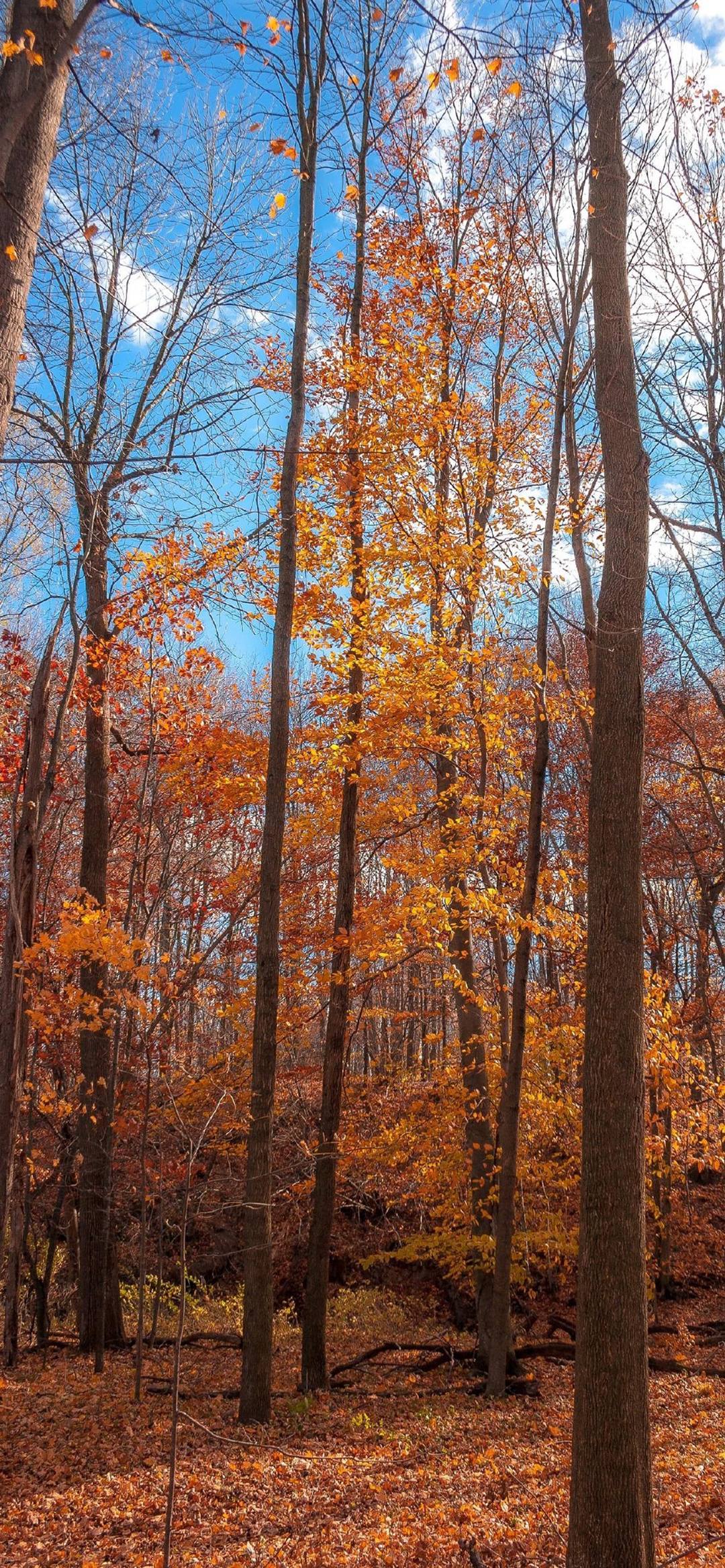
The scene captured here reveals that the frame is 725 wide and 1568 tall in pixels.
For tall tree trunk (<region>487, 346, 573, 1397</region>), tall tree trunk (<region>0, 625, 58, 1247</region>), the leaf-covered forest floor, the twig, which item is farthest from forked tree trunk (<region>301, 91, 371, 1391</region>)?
the twig

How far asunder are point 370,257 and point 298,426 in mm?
3813

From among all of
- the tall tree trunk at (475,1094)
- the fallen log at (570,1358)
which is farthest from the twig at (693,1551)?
the fallen log at (570,1358)

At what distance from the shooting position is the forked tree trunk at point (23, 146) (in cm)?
302

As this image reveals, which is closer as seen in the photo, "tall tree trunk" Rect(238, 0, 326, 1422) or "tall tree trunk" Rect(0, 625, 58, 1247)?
"tall tree trunk" Rect(0, 625, 58, 1247)

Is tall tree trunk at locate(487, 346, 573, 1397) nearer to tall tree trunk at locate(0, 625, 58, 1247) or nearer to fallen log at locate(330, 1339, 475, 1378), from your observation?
fallen log at locate(330, 1339, 475, 1378)

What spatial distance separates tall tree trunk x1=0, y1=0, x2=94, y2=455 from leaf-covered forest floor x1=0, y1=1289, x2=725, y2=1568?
12.8ft

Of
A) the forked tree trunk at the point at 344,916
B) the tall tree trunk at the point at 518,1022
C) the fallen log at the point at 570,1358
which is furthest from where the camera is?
the fallen log at the point at 570,1358

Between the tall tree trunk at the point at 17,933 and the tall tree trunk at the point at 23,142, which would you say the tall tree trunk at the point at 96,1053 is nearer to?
the tall tree trunk at the point at 17,933

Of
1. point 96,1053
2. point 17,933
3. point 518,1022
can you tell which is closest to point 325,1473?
point 518,1022

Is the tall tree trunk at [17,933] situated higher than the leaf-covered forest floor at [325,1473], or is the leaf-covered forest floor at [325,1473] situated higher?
the tall tree trunk at [17,933]

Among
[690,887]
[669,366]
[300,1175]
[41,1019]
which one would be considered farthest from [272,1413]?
[690,887]

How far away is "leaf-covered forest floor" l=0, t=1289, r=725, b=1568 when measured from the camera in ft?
15.2

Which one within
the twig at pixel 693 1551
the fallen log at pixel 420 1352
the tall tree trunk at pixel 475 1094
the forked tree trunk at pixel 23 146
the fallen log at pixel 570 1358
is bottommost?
the fallen log at pixel 420 1352

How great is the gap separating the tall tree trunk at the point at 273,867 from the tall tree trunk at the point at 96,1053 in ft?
6.56
